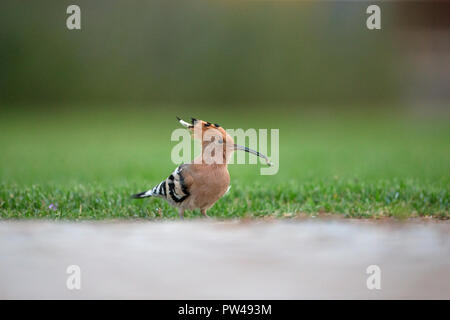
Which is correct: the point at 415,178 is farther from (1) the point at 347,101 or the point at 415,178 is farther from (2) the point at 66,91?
(2) the point at 66,91

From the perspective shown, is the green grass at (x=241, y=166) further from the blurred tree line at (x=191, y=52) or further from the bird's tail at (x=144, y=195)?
the blurred tree line at (x=191, y=52)

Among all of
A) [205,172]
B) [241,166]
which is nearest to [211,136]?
[205,172]

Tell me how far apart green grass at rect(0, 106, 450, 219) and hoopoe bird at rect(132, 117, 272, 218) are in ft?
1.31

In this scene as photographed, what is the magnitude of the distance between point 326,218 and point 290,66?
1059 centimetres

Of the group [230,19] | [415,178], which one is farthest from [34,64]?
[415,178]

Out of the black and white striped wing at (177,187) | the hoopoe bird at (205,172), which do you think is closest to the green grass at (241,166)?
the black and white striped wing at (177,187)

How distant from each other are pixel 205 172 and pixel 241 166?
3.91 meters

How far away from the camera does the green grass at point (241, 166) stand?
4.52 meters

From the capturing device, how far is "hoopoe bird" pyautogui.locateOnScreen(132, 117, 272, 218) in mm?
3863

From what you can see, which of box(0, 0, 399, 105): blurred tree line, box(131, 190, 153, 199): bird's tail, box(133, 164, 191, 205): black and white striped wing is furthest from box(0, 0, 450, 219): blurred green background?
box(133, 164, 191, 205): black and white striped wing

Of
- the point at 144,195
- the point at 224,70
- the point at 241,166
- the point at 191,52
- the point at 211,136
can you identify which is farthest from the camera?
the point at 224,70

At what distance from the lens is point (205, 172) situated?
12.8 feet

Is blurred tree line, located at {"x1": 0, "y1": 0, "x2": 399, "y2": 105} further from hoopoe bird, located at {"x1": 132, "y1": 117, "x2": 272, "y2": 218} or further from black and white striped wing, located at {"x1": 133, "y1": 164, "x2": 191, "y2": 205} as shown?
hoopoe bird, located at {"x1": 132, "y1": 117, "x2": 272, "y2": 218}

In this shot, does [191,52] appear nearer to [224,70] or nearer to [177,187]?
[224,70]
